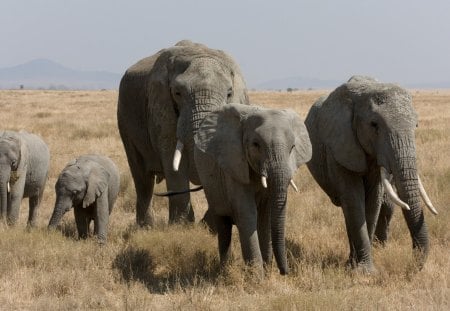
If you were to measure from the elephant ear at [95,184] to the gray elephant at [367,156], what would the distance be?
2893mm

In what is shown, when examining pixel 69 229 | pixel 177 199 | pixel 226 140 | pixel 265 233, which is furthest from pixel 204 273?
pixel 69 229

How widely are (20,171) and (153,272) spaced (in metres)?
3.13

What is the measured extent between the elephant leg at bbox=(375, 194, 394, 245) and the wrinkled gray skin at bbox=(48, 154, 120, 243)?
3.25 meters

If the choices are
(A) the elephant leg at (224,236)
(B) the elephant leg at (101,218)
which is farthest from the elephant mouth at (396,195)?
(B) the elephant leg at (101,218)

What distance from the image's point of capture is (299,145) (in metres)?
5.70

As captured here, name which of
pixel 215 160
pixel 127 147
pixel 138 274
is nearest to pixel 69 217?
pixel 127 147

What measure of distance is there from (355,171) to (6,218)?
15.3 feet

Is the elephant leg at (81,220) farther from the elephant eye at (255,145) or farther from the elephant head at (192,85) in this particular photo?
the elephant eye at (255,145)

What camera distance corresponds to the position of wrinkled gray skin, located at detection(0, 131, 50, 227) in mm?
8383

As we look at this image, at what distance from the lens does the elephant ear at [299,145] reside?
18.4 ft

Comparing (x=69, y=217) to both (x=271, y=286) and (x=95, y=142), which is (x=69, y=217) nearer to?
(x=271, y=286)

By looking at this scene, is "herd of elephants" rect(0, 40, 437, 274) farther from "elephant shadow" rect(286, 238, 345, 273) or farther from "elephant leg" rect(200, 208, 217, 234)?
"elephant shadow" rect(286, 238, 345, 273)

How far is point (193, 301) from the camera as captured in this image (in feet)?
17.9

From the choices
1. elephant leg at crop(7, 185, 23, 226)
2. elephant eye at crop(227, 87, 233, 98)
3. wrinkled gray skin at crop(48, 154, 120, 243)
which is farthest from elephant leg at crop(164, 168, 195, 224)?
elephant leg at crop(7, 185, 23, 226)
